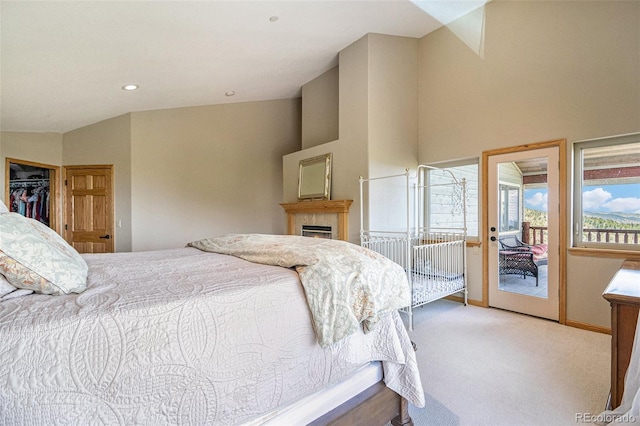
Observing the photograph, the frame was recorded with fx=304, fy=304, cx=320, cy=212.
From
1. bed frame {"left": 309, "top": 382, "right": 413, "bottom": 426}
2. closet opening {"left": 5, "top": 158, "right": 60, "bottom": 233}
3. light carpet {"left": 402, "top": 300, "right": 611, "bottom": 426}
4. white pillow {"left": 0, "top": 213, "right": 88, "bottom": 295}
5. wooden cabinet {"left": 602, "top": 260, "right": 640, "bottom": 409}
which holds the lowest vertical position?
light carpet {"left": 402, "top": 300, "right": 611, "bottom": 426}

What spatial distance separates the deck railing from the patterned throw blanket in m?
2.77

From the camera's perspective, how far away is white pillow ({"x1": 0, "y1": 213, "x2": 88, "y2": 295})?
0.99 metres

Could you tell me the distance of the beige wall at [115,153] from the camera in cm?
478

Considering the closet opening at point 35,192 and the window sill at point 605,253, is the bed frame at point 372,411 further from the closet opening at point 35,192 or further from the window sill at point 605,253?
the closet opening at point 35,192

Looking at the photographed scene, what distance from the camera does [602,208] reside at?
3.14 meters

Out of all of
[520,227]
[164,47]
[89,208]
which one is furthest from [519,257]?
[89,208]


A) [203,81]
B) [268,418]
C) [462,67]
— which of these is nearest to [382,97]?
[462,67]

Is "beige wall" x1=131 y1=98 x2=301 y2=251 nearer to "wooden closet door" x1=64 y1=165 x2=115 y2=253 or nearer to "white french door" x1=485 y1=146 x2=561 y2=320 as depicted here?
"wooden closet door" x1=64 y1=165 x2=115 y2=253

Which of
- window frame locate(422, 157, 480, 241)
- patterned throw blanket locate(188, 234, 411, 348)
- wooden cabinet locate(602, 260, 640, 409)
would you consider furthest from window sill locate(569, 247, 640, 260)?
patterned throw blanket locate(188, 234, 411, 348)

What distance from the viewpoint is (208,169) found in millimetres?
5234

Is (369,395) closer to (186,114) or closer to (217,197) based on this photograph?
(217,197)

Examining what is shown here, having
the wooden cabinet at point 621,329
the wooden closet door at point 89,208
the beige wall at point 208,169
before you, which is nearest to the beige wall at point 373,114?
the beige wall at point 208,169

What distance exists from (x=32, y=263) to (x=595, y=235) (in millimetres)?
4392

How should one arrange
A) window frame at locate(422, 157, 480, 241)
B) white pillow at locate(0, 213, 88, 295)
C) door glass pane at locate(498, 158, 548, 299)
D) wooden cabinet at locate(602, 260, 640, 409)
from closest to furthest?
white pillow at locate(0, 213, 88, 295)
wooden cabinet at locate(602, 260, 640, 409)
door glass pane at locate(498, 158, 548, 299)
window frame at locate(422, 157, 480, 241)
